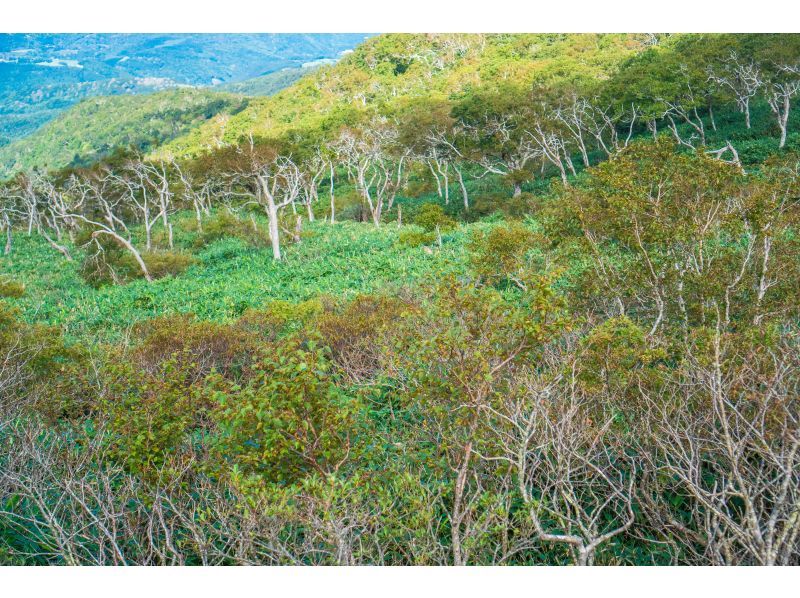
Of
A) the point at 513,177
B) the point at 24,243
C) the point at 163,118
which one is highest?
the point at 163,118

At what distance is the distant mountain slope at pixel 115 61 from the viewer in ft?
40.4

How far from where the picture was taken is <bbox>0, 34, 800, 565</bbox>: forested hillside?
574cm

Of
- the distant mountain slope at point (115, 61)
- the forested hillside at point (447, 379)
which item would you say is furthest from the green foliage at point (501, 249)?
the distant mountain slope at point (115, 61)

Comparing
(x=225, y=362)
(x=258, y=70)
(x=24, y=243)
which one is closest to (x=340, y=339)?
(x=225, y=362)

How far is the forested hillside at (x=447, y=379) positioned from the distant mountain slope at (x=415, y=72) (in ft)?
51.4

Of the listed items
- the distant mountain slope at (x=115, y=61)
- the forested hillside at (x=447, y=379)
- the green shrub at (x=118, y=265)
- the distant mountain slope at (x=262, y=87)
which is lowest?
the green shrub at (x=118, y=265)

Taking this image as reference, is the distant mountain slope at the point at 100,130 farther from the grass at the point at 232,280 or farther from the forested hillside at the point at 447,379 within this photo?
the grass at the point at 232,280

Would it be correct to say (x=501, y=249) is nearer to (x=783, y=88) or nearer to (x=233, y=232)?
(x=233, y=232)

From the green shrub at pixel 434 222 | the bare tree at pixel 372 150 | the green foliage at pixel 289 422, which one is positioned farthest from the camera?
the bare tree at pixel 372 150

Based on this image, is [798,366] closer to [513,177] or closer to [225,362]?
[225,362]

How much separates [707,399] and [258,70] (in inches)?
1302

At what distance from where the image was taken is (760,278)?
33.3 ft

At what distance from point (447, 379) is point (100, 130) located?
40.0 metres

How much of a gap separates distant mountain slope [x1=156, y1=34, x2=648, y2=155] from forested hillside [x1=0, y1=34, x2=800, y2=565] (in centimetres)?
1568
